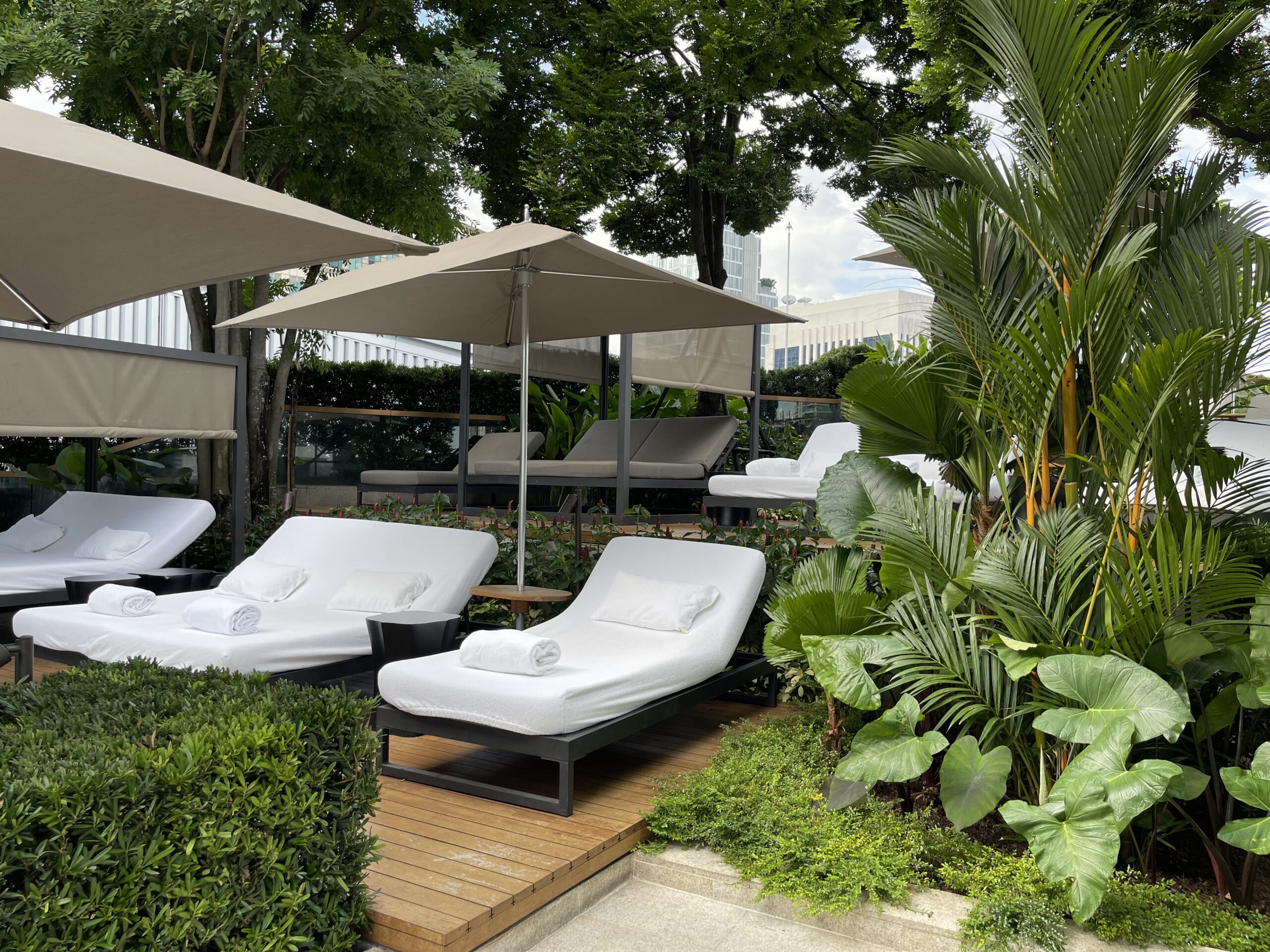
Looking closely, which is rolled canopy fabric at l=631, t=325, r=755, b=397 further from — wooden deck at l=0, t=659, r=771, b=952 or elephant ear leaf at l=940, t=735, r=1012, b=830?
elephant ear leaf at l=940, t=735, r=1012, b=830

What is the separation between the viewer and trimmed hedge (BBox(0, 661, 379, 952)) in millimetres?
1894

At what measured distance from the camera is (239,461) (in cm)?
679

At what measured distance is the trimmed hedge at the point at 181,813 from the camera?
189 centimetres

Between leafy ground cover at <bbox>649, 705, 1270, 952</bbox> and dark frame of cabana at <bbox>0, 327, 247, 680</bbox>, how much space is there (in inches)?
163

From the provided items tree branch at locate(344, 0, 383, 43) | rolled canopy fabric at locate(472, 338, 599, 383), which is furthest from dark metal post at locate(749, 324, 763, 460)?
tree branch at locate(344, 0, 383, 43)

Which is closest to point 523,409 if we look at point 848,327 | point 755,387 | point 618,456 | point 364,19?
point 618,456

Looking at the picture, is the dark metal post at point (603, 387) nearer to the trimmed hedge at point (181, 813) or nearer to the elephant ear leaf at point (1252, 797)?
the trimmed hedge at point (181, 813)

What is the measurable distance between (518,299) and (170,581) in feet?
8.96

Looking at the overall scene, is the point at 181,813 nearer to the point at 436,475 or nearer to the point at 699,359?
the point at 699,359

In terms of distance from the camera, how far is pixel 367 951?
8.63 ft

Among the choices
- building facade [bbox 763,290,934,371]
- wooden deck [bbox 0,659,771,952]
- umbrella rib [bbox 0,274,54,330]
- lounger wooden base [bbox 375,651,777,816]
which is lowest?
wooden deck [bbox 0,659,771,952]

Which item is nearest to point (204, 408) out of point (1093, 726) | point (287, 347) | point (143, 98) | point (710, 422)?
point (287, 347)

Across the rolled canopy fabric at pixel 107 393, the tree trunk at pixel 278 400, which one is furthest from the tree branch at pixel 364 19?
the rolled canopy fabric at pixel 107 393

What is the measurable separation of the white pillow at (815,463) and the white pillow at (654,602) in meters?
3.12
